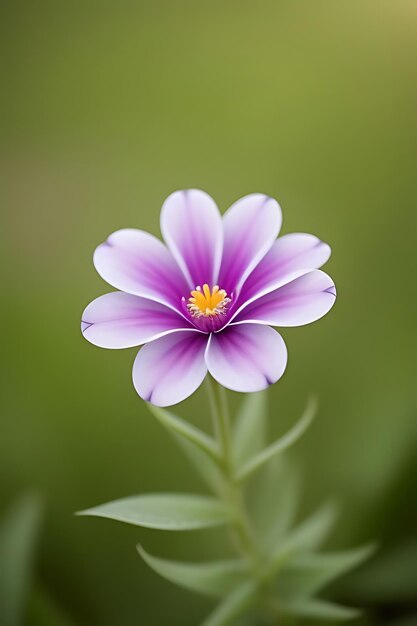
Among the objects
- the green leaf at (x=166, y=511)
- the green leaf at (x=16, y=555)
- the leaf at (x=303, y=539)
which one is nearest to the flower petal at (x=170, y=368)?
the green leaf at (x=166, y=511)

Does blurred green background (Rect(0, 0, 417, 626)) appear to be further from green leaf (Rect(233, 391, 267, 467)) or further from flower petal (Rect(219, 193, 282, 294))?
flower petal (Rect(219, 193, 282, 294))

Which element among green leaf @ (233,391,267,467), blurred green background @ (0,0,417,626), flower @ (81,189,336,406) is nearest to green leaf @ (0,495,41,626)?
blurred green background @ (0,0,417,626)

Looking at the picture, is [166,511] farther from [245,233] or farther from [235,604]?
[245,233]

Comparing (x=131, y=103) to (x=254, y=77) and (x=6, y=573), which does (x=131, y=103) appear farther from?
(x=6, y=573)

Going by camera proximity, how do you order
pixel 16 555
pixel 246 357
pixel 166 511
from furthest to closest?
pixel 16 555, pixel 166 511, pixel 246 357

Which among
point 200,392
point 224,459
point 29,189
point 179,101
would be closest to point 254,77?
point 179,101

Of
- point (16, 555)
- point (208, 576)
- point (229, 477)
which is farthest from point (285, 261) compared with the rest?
point (16, 555)
